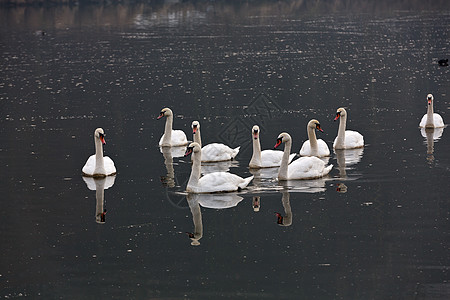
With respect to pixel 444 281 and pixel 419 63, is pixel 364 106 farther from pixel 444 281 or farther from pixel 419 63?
pixel 444 281

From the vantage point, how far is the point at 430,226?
52.0ft

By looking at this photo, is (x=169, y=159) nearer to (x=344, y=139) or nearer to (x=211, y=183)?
Answer: (x=211, y=183)

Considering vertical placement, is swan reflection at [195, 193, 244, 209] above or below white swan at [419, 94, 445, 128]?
below

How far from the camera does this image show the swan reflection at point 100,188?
1728 centimetres

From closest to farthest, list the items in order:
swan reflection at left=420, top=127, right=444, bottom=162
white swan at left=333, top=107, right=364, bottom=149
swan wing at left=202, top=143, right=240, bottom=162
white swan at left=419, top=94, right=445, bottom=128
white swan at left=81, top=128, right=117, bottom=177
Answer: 1. white swan at left=81, top=128, right=117, bottom=177
2. swan wing at left=202, top=143, right=240, bottom=162
3. swan reflection at left=420, top=127, right=444, bottom=162
4. white swan at left=333, top=107, right=364, bottom=149
5. white swan at left=419, top=94, right=445, bottom=128

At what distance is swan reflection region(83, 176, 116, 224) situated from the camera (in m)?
17.3

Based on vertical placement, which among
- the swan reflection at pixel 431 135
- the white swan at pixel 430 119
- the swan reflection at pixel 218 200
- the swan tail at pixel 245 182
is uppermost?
the white swan at pixel 430 119

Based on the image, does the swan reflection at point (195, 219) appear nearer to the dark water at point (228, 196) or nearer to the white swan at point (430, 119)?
the dark water at point (228, 196)

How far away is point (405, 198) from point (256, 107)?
47.6ft

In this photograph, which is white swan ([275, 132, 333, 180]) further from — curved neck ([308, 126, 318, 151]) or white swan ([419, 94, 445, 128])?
white swan ([419, 94, 445, 128])

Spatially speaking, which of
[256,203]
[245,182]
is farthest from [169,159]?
[256,203]

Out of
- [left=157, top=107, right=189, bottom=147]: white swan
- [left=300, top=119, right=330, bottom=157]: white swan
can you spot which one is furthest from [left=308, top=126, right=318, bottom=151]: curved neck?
[left=157, top=107, right=189, bottom=147]: white swan

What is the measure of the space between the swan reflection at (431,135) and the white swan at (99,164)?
785 cm

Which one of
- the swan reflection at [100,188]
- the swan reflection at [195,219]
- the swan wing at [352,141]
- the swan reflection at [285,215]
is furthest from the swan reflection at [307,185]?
the swan reflection at [100,188]
